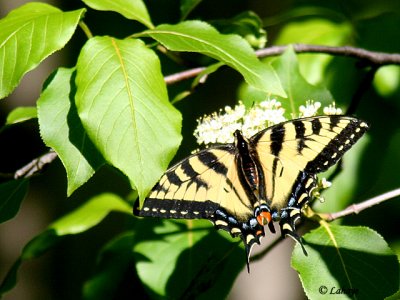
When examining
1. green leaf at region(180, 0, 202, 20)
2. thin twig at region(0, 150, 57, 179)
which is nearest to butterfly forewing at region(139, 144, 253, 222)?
thin twig at region(0, 150, 57, 179)

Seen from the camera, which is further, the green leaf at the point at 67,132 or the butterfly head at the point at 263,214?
the butterfly head at the point at 263,214

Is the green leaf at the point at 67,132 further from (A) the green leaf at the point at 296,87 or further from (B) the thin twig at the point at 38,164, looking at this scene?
(A) the green leaf at the point at 296,87

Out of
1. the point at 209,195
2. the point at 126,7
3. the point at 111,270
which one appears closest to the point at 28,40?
the point at 126,7

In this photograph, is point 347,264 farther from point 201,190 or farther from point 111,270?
point 111,270

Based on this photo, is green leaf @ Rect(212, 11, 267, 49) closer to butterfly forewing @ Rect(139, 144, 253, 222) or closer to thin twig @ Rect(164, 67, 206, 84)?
thin twig @ Rect(164, 67, 206, 84)

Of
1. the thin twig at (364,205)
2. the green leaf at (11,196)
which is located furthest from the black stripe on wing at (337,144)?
the green leaf at (11,196)

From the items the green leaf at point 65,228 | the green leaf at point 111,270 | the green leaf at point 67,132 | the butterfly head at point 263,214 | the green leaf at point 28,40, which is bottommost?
the green leaf at point 111,270
